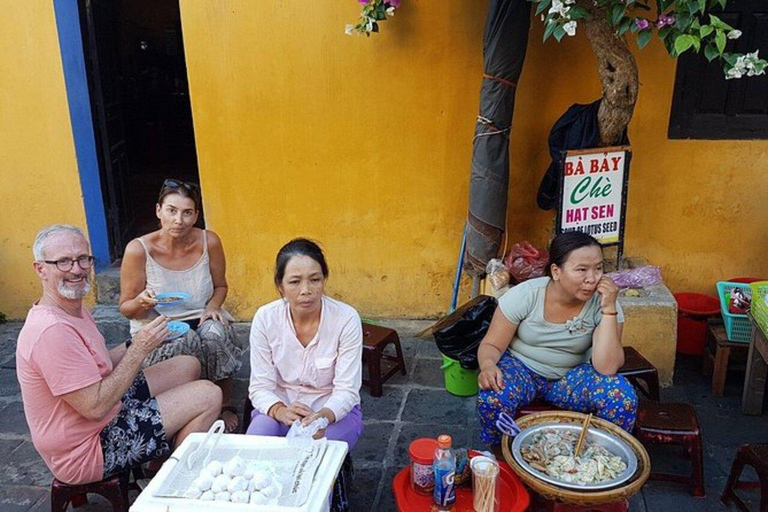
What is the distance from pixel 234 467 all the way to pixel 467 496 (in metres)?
0.97

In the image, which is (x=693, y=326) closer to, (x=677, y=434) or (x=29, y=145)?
(x=677, y=434)

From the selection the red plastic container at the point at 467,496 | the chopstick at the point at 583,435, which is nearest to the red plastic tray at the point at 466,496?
the red plastic container at the point at 467,496

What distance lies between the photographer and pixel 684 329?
4598mm

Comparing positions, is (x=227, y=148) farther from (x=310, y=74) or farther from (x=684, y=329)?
(x=684, y=329)

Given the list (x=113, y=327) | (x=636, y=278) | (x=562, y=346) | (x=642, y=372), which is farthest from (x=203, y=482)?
(x=113, y=327)

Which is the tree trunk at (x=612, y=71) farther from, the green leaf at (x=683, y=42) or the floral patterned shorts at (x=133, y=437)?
the floral patterned shorts at (x=133, y=437)

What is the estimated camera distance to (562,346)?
130 inches

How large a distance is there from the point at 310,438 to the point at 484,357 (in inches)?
44.7

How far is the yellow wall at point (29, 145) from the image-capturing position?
490 cm

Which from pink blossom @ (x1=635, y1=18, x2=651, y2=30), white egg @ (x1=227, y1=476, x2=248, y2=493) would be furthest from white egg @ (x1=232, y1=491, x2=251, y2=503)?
pink blossom @ (x1=635, y1=18, x2=651, y2=30)

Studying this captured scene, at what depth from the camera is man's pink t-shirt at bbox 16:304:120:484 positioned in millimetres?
2619

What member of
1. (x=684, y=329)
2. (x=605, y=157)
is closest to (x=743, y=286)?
(x=684, y=329)

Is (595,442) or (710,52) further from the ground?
(710,52)

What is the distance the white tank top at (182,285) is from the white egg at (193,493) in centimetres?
165
